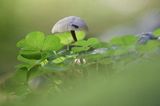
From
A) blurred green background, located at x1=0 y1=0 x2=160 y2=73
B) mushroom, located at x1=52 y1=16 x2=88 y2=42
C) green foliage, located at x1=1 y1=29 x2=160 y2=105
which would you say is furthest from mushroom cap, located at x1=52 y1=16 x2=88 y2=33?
blurred green background, located at x1=0 y1=0 x2=160 y2=73

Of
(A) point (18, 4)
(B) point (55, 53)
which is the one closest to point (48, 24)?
(A) point (18, 4)

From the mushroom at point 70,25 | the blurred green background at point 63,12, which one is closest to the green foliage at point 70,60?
the mushroom at point 70,25

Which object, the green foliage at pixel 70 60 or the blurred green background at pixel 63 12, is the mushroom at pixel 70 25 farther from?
the blurred green background at pixel 63 12

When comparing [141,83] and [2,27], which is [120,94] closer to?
[141,83]


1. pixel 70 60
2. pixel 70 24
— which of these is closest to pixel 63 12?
pixel 70 24

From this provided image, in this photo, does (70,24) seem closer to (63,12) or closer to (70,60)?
(70,60)

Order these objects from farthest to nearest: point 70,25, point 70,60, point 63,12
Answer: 1. point 63,12
2. point 70,25
3. point 70,60

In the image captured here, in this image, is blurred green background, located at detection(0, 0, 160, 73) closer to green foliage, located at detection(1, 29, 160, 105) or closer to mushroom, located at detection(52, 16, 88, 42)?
mushroom, located at detection(52, 16, 88, 42)
